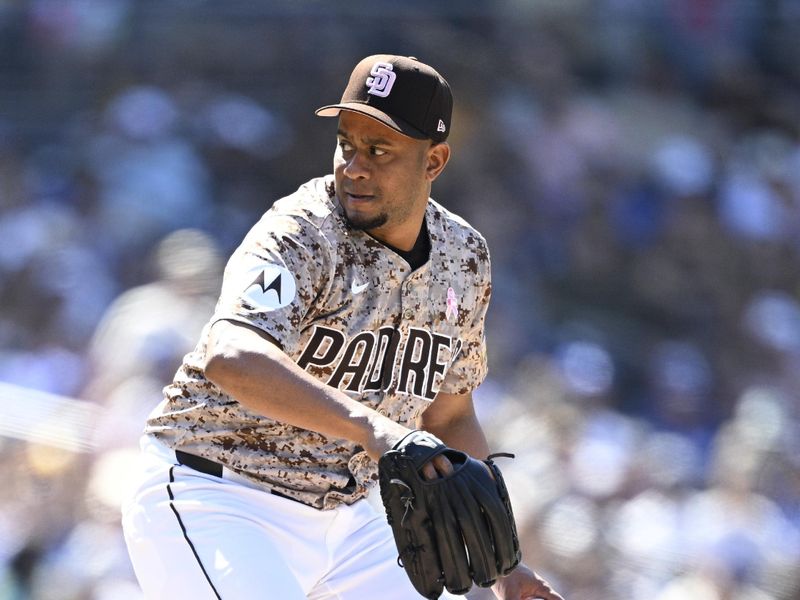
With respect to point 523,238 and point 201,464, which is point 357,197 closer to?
point 201,464

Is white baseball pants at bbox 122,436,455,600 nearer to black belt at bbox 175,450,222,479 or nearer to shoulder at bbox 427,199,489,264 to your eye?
black belt at bbox 175,450,222,479

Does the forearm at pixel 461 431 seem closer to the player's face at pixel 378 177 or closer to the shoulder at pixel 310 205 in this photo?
the player's face at pixel 378 177

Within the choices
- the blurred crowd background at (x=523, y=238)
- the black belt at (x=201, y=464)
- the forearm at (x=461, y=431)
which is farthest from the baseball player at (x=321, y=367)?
the blurred crowd background at (x=523, y=238)

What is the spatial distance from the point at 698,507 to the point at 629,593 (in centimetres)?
72

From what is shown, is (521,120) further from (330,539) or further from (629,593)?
(330,539)

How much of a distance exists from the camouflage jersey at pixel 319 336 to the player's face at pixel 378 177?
0.14ft

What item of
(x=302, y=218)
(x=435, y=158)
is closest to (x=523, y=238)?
(x=435, y=158)

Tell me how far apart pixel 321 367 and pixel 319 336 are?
8 cm

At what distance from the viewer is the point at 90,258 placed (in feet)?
24.6

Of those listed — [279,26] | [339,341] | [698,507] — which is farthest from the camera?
[279,26]

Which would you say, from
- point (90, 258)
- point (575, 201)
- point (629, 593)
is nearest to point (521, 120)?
point (575, 201)

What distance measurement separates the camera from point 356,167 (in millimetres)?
3137

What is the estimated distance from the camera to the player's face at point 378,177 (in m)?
3.14

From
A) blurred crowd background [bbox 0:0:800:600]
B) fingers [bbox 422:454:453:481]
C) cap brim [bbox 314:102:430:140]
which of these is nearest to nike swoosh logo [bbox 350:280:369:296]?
cap brim [bbox 314:102:430:140]
